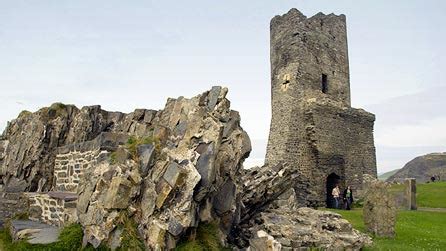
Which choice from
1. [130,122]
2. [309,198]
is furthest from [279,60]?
[130,122]

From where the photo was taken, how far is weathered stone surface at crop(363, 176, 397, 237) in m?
14.4

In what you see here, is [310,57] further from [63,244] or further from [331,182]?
[63,244]

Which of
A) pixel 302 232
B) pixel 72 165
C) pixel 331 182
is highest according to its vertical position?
pixel 72 165

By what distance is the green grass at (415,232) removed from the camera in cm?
1272

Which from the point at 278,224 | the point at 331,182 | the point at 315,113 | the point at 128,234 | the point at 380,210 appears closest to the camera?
the point at 128,234

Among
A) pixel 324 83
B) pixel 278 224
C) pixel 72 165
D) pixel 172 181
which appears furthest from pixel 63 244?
pixel 324 83

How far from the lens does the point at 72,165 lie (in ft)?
39.5

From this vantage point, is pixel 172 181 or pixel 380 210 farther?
pixel 380 210

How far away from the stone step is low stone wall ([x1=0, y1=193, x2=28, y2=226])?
1671 millimetres

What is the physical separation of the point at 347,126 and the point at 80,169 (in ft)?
81.6

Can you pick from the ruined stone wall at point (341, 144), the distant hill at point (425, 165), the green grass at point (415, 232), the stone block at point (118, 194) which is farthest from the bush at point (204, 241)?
the distant hill at point (425, 165)

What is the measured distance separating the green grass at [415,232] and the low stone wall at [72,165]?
8.46 meters

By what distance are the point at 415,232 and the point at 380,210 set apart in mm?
2425

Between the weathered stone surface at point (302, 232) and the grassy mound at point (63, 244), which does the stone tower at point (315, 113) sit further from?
the grassy mound at point (63, 244)
